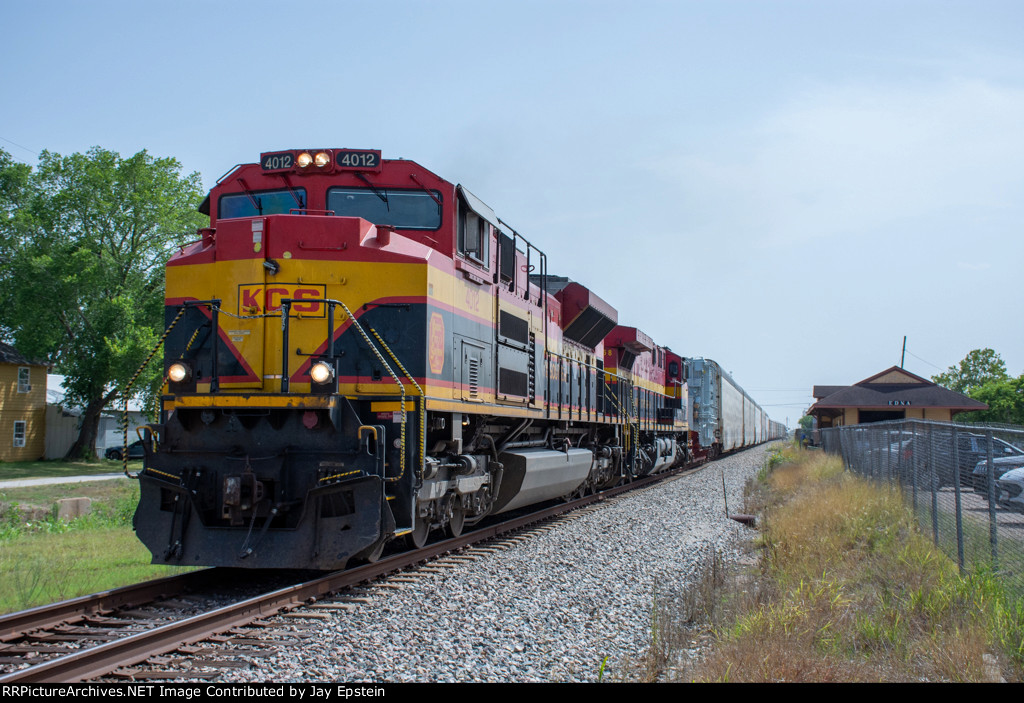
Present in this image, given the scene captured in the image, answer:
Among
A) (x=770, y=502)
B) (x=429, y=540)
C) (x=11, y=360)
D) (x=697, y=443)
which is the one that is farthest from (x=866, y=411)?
(x=11, y=360)

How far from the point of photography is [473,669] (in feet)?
16.3

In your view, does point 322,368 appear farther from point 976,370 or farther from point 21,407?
point 976,370

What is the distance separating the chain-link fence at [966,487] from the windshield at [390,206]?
519cm

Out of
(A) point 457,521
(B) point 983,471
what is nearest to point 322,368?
(A) point 457,521

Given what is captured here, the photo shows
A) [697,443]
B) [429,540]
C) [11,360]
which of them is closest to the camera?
[429,540]

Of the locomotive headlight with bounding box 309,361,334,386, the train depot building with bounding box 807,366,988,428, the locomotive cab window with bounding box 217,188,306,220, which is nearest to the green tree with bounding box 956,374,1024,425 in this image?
the train depot building with bounding box 807,366,988,428

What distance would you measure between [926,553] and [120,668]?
6508 mm

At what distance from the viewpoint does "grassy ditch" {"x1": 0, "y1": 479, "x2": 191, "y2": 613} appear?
23.4ft

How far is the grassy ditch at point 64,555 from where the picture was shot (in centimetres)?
712

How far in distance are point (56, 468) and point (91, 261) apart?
25.1 ft

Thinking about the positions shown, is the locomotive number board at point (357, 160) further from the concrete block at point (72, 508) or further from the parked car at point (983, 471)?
the concrete block at point (72, 508)

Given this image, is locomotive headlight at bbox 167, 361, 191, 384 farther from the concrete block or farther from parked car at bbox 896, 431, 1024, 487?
the concrete block

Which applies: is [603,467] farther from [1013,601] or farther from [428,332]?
[1013,601]

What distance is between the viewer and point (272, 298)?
287 inches
